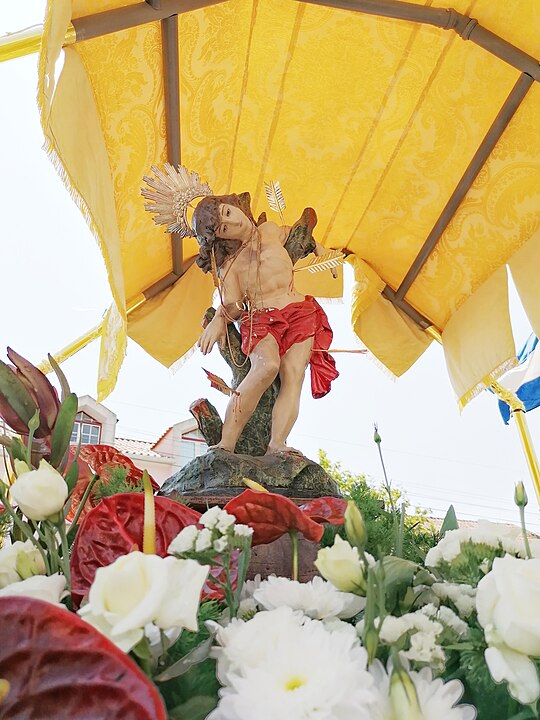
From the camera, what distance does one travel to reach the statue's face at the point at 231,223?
1698 millimetres

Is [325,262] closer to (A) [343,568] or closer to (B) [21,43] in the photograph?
(B) [21,43]

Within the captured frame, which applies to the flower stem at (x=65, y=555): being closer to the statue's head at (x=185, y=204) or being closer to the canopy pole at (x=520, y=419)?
the statue's head at (x=185, y=204)

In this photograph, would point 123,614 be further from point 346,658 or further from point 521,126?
point 521,126

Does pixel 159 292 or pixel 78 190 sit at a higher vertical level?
pixel 159 292

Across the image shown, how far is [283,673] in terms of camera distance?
271 millimetres

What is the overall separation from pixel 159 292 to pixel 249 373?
88 cm

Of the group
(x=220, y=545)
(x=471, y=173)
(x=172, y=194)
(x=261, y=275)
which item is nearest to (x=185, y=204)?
(x=172, y=194)

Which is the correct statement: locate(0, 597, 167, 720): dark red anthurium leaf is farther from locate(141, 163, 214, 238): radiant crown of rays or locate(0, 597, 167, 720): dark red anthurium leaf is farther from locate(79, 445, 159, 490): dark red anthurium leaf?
locate(141, 163, 214, 238): radiant crown of rays

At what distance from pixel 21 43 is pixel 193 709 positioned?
4.33 feet

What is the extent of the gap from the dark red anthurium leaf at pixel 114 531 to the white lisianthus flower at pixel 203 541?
0.28ft

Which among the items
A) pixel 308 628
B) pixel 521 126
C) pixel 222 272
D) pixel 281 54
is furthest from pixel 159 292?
pixel 308 628

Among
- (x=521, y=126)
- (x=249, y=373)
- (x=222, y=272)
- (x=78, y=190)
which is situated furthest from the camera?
(x=521, y=126)

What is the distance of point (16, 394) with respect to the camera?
46 centimetres

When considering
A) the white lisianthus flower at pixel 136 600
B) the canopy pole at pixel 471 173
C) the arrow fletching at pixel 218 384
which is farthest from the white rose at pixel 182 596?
the canopy pole at pixel 471 173
